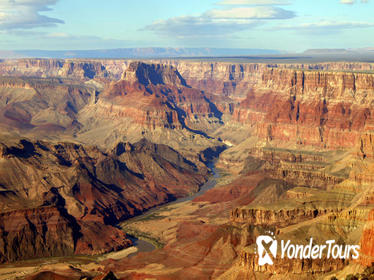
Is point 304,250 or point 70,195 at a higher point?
point 304,250

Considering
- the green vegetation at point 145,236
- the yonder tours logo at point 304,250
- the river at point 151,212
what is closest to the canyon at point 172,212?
the green vegetation at point 145,236

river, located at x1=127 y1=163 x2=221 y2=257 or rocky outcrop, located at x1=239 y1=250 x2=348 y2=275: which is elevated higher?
rocky outcrop, located at x1=239 y1=250 x2=348 y2=275

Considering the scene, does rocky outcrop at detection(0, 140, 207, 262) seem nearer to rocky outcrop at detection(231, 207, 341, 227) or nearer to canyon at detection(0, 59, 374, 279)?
canyon at detection(0, 59, 374, 279)

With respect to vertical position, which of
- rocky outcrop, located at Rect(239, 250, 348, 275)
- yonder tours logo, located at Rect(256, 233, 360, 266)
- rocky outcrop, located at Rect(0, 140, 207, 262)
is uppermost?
yonder tours logo, located at Rect(256, 233, 360, 266)

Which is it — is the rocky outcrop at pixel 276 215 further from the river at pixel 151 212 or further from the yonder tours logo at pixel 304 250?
the river at pixel 151 212

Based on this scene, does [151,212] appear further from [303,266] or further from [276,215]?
[303,266]

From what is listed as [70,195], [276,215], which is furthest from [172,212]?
[276,215]

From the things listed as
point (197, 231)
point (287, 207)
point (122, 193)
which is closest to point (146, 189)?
point (122, 193)

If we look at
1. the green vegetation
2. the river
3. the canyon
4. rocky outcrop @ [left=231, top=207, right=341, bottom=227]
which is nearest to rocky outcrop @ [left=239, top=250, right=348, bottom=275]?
the canyon
